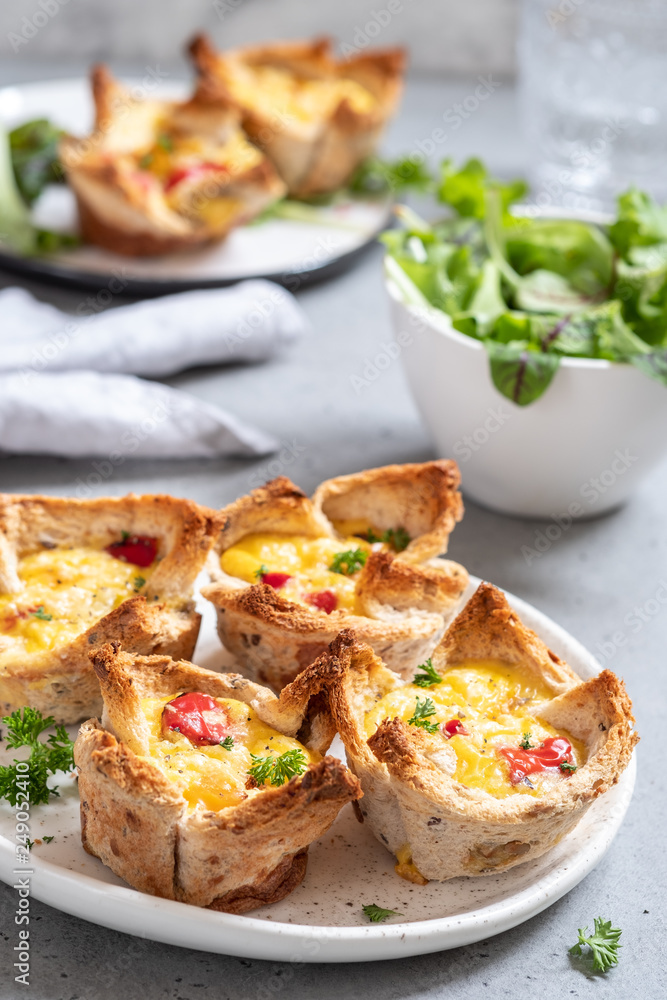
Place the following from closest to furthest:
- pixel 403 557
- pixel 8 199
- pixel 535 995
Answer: pixel 535 995 → pixel 403 557 → pixel 8 199

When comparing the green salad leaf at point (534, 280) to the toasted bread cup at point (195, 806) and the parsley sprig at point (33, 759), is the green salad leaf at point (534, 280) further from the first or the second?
the parsley sprig at point (33, 759)

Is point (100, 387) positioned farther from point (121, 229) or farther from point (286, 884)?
point (286, 884)

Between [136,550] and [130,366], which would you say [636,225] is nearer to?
[130,366]

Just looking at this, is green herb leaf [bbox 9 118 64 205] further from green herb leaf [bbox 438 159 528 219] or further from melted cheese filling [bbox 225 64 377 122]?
green herb leaf [bbox 438 159 528 219]

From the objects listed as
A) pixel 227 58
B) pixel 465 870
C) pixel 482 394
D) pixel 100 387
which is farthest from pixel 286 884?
pixel 227 58

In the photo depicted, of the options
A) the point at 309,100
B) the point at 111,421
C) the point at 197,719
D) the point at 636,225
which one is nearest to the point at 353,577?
the point at 197,719

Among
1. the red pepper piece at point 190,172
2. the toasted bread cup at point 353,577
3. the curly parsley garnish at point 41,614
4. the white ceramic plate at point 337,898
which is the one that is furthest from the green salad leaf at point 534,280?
the curly parsley garnish at point 41,614

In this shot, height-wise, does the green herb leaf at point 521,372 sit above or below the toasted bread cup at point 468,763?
above
